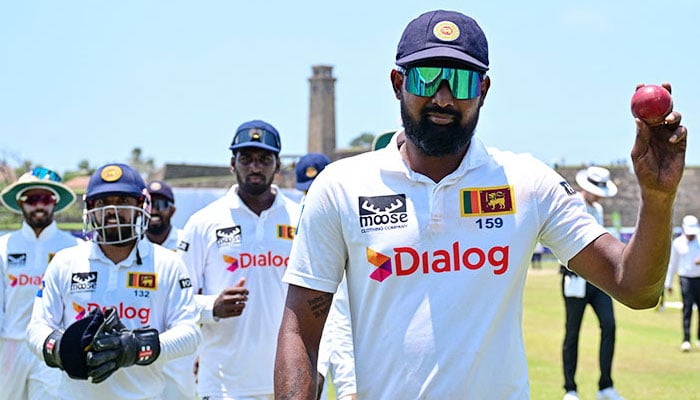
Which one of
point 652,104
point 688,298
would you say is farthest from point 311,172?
point 688,298

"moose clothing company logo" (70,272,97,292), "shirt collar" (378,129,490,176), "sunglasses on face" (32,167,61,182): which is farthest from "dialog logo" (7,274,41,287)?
"shirt collar" (378,129,490,176)

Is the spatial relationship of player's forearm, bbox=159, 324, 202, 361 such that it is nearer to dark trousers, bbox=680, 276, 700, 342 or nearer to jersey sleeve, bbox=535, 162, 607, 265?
jersey sleeve, bbox=535, 162, 607, 265

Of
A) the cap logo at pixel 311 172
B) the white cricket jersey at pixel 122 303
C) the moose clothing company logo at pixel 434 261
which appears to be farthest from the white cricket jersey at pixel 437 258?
the cap logo at pixel 311 172

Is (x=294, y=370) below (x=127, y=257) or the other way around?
below

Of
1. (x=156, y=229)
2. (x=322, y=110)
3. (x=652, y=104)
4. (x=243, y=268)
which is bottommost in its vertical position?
(x=243, y=268)

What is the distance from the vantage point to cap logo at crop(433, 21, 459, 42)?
324cm

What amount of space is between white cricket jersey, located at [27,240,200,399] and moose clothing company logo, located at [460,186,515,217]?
287 cm

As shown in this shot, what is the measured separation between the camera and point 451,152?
129 inches

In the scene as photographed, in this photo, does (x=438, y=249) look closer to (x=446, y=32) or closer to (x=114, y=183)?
(x=446, y=32)

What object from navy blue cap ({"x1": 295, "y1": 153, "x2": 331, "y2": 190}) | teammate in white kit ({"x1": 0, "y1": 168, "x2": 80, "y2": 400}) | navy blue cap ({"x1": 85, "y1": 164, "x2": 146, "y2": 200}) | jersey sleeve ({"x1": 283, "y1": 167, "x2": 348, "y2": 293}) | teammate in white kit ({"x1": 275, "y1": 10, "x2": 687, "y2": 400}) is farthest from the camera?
navy blue cap ({"x1": 295, "y1": 153, "x2": 331, "y2": 190})

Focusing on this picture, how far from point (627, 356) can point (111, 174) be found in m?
11.6

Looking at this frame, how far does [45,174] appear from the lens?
898cm

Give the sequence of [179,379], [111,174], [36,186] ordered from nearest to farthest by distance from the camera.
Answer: [111,174] → [179,379] → [36,186]

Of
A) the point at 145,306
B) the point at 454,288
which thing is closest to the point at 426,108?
the point at 454,288
